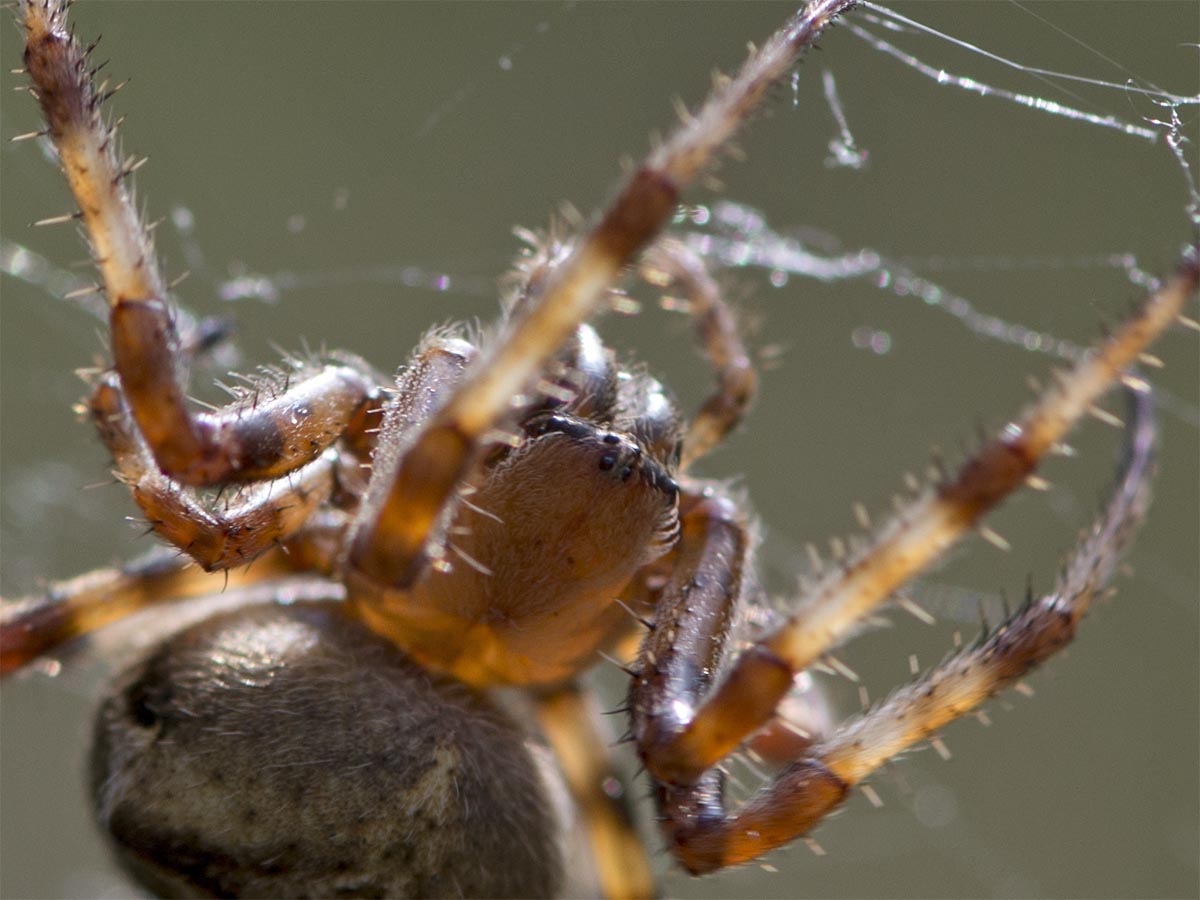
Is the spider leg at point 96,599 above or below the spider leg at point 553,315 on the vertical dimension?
below

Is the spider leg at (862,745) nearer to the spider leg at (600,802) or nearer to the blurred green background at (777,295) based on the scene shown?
the spider leg at (600,802)

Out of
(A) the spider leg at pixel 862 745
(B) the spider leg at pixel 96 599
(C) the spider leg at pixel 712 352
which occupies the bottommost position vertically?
(B) the spider leg at pixel 96 599

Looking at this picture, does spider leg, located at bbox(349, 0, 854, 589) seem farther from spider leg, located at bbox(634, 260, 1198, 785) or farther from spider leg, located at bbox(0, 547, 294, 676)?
spider leg, located at bbox(0, 547, 294, 676)

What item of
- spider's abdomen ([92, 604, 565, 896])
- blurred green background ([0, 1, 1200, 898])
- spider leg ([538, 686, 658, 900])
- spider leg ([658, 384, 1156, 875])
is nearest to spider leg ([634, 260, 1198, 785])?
spider leg ([658, 384, 1156, 875])

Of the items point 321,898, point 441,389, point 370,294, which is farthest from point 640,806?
Result: point 370,294

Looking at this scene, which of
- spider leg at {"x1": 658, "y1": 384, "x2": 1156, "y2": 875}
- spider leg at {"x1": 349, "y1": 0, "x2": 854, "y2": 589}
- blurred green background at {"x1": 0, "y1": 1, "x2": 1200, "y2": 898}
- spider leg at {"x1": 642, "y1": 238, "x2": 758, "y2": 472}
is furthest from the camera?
blurred green background at {"x1": 0, "y1": 1, "x2": 1200, "y2": 898}

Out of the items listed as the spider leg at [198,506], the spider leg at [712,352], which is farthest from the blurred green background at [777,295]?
the spider leg at [198,506]

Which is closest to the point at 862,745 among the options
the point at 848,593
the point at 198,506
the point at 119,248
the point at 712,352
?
the point at 848,593
